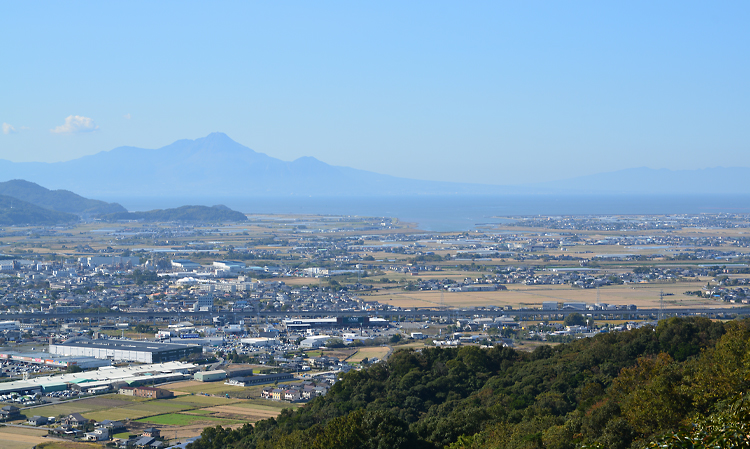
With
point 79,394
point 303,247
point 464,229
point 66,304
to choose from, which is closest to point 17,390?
point 79,394

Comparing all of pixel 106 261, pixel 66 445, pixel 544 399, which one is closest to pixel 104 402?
pixel 66 445

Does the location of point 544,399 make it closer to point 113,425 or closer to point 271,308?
point 113,425

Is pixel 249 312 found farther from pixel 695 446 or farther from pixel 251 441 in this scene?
pixel 695 446

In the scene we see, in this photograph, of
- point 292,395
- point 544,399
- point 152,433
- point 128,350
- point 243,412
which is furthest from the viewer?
point 128,350

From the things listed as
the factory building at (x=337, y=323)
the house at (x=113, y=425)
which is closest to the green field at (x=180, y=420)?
the house at (x=113, y=425)

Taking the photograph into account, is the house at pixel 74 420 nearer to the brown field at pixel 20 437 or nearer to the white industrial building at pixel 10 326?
the brown field at pixel 20 437

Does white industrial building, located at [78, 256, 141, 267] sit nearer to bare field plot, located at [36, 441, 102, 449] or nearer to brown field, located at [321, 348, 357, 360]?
brown field, located at [321, 348, 357, 360]
